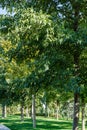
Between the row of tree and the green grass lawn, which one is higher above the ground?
the row of tree

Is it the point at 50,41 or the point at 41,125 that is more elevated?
the point at 50,41

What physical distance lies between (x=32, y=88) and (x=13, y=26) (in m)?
2.92

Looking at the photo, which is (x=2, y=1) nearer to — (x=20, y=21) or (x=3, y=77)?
(x=20, y=21)

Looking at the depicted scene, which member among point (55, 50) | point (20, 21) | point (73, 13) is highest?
point (73, 13)

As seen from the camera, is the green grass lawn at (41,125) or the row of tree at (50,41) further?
the green grass lawn at (41,125)

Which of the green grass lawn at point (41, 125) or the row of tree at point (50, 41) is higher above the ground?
the row of tree at point (50, 41)

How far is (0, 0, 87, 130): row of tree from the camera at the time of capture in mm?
12070

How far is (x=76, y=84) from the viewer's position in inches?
487

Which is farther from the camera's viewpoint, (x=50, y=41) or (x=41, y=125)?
(x=41, y=125)

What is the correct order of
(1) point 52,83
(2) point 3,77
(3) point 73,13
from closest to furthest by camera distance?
(1) point 52,83
(3) point 73,13
(2) point 3,77

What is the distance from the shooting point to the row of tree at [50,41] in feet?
39.6

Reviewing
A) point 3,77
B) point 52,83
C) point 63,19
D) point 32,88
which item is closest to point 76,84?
point 52,83

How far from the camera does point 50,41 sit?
12.2m

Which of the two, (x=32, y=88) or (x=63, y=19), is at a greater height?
(x=63, y=19)
